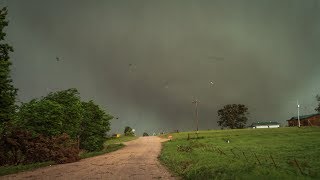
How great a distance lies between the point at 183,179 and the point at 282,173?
17.8 feet

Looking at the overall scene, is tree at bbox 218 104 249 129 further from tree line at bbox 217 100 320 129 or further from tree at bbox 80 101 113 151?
tree at bbox 80 101 113 151

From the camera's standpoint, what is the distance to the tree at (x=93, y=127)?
5350 cm

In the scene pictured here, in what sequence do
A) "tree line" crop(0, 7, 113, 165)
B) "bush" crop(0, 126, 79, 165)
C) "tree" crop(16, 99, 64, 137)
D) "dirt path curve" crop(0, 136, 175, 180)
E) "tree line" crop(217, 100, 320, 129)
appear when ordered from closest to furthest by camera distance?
"dirt path curve" crop(0, 136, 175, 180), "tree line" crop(0, 7, 113, 165), "bush" crop(0, 126, 79, 165), "tree" crop(16, 99, 64, 137), "tree line" crop(217, 100, 320, 129)

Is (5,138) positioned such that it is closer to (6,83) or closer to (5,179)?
(6,83)

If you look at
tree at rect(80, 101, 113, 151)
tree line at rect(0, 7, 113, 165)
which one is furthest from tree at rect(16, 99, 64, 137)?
tree at rect(80, 101, 113, 151)

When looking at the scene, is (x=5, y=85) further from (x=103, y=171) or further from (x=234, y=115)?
(x=234, y=115)

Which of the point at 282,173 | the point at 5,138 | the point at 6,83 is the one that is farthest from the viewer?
the point at 5,138

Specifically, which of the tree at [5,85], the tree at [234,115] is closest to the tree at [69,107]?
the tree at [5,85]

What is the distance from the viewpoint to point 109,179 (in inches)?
736

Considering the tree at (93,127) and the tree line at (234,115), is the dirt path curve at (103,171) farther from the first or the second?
the tree line at (234,115)

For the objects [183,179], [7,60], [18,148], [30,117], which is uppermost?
[7,60]

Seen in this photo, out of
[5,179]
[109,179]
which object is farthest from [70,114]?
[109,179]

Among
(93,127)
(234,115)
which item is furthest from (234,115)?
(93,127)

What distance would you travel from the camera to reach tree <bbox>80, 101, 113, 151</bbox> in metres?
53.5
